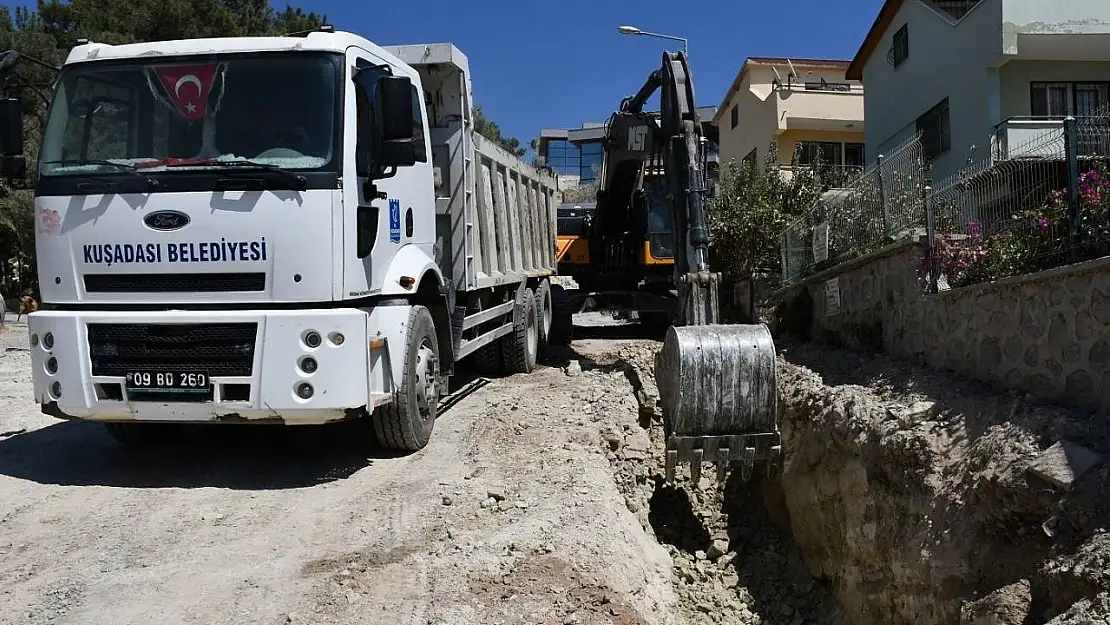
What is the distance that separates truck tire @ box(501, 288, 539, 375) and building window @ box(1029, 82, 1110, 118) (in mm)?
11180

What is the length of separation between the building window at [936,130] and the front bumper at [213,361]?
14.9 meters

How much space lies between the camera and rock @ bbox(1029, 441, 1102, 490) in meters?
4.62

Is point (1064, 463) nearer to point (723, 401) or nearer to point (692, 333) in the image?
point (723, 401)

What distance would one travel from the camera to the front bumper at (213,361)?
5.41 metres

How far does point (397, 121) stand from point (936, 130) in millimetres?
15123

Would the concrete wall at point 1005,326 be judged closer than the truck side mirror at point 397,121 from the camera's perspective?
Yes

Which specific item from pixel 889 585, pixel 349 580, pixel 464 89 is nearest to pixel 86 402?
pixel 349 580

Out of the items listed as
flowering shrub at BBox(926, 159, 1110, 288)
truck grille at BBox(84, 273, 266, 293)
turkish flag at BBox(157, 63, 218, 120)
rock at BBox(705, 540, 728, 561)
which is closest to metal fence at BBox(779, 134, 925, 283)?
flowering shrub at BBox(926, 159, 1110, 288)

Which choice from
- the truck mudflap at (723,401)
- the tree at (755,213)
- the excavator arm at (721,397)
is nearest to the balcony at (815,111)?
the tree at (755,213)

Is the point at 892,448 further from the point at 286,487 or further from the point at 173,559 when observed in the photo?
the point at 173,559

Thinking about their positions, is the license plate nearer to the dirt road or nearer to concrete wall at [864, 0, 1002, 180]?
the dirt road

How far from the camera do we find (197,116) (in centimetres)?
564

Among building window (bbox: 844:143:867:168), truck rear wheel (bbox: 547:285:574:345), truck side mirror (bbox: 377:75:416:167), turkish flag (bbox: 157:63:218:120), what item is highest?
building window (bbox: 844:143:867:168)

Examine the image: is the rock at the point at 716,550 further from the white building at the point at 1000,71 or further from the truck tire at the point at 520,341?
the white building at the point at 1000,71
